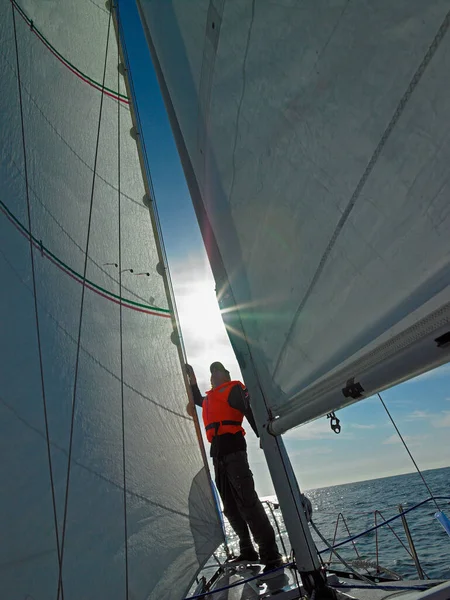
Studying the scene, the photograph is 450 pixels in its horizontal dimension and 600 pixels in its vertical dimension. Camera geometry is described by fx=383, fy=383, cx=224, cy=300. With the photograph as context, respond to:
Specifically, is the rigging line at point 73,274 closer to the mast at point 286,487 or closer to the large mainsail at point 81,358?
the large mainsail at point 81,358

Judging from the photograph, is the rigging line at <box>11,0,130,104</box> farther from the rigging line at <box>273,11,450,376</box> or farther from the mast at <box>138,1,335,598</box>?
the rigging line at <box>273,11,450,376</box>

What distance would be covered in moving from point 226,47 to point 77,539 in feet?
5.77

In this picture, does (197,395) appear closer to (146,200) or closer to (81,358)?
(81,358)

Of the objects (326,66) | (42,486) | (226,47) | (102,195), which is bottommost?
(42,486)

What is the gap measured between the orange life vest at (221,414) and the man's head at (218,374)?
14cm

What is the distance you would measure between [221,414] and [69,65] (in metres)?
2.55

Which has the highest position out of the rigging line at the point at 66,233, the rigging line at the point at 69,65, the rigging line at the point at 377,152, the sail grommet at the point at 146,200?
the rigging line at the point at 69,65

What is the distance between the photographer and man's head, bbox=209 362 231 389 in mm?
2801

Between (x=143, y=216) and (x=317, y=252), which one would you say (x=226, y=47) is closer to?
(x=317, y=252)

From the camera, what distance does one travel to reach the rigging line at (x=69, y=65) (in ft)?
7.54

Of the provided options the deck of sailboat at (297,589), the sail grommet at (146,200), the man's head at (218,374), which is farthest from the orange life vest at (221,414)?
the sail grommet at (146,200)

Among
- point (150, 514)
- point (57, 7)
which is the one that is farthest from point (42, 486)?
point (57, 7)

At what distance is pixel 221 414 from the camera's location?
2.55 metres

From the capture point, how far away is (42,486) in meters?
1.33
